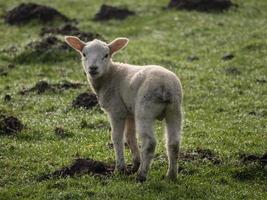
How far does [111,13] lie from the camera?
3597cm

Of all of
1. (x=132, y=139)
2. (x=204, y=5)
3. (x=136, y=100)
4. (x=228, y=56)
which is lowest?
(x=228, y=56)

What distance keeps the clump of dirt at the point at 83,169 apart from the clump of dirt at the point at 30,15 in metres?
21.1

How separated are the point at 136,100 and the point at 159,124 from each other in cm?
627

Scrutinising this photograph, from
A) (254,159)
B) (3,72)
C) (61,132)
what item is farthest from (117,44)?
(3,72)

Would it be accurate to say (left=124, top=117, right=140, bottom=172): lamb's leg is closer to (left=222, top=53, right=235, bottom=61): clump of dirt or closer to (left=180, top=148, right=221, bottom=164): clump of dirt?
(left=180, top=148, right=221, bottom=164): clump of dirt

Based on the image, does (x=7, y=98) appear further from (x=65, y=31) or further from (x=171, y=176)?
(x=171, y=176)

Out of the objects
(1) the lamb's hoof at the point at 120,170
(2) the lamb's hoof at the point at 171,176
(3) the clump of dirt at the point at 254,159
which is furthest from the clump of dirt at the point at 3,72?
(2) the lamb's hoof at the point at 171,176

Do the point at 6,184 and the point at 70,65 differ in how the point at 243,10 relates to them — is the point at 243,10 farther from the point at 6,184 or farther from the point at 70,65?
the point at 6,184

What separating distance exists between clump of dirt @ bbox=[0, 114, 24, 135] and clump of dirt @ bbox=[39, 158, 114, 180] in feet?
12.8

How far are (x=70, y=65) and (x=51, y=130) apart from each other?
346 inches

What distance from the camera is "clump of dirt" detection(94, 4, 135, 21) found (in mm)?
35750

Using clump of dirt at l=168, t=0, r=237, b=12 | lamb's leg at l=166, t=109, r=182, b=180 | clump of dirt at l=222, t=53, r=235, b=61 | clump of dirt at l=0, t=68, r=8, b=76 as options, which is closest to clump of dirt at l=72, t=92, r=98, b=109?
clump of dirt at l=0, t=68, r=8, b=76

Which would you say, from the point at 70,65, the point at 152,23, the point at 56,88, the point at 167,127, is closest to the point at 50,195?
the point at 167,127

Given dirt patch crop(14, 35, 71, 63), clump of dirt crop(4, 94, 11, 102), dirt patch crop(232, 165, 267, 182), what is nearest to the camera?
dirt patch crop(232, 165, 267, 182)
